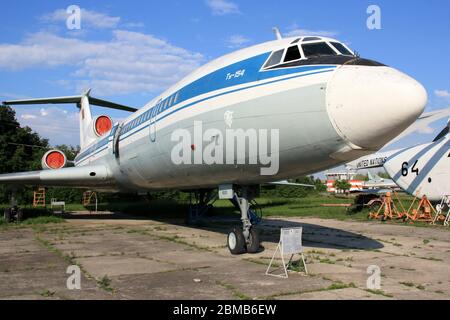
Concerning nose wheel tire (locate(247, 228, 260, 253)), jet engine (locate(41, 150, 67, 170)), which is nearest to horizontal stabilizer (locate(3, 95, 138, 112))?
jet engine (locate(41, 150, 67, 170))

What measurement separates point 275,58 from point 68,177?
39.3 feet

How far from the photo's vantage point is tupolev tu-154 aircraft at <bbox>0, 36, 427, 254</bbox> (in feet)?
20.2

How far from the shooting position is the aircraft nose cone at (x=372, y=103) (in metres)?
5.96

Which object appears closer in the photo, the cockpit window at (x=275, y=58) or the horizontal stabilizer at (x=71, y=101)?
the cockpit window at (x=275, y=58)

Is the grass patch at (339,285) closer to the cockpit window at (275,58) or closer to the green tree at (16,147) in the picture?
the cockpit window at (275,58)

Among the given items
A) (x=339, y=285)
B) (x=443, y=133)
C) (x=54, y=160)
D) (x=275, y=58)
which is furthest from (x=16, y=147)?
(x=339, y=285)

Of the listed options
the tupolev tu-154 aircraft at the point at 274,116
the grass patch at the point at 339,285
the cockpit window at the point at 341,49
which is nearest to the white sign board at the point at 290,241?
the grass patch at the point at 339,285

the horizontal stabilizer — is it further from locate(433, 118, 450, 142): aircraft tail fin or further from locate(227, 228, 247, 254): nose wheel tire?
locate(227, 228, 247, 254): nose wheel tire

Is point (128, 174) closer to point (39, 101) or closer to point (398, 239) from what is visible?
point (398, 239)

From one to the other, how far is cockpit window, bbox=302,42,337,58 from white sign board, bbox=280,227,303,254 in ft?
9.82

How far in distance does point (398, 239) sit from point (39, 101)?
2255cm

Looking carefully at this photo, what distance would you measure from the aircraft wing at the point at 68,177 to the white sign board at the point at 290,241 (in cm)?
1090

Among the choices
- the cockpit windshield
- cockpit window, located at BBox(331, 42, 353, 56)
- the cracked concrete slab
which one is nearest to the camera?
the cracked concrete slab
